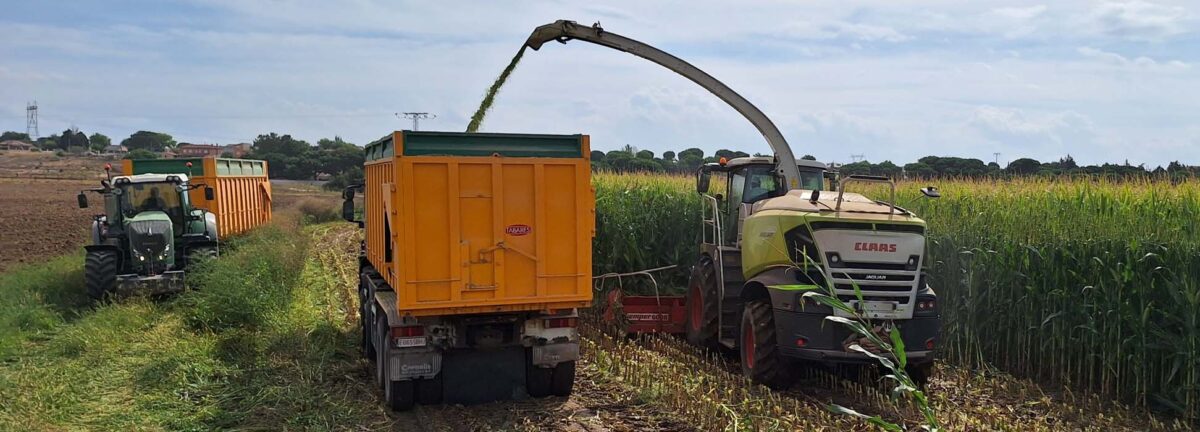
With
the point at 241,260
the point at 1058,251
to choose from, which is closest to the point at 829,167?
the point at 1058,251

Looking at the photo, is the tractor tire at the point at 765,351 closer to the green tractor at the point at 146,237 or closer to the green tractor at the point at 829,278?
the green tractor at the point at 829,278

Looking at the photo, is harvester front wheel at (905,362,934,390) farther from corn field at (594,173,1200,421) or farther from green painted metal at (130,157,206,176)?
green painted metal at (130,157,206,176)

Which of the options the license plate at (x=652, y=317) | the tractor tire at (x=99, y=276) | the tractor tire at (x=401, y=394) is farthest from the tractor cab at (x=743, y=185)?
the tractor tire at (x=99, y=276)

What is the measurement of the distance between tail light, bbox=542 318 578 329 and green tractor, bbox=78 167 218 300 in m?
8.13

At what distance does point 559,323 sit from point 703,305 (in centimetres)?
269

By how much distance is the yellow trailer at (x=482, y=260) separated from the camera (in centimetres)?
698

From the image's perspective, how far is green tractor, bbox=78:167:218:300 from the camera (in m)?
12.7

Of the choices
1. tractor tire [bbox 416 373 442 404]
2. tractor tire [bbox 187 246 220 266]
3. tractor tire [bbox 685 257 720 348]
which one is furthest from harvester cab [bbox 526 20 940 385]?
tractor tire [bbox 187 246 220 266]

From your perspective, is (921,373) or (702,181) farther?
(702,181)

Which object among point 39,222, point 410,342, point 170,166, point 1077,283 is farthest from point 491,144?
point 39,222

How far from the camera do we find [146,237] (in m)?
13.2

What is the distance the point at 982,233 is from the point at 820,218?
2.98m

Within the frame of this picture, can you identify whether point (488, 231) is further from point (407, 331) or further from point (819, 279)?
point (819, 279)

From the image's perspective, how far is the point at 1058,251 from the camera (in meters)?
8.45
